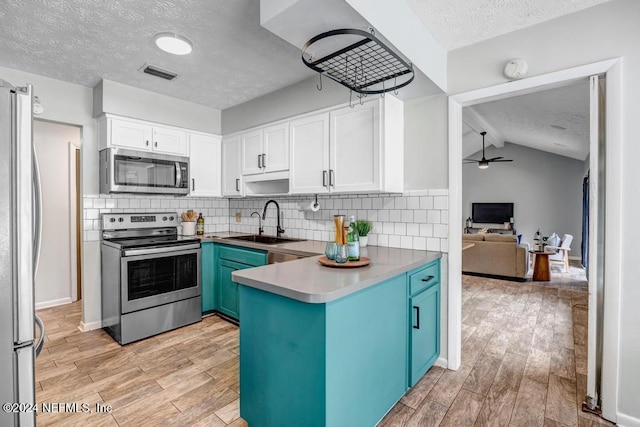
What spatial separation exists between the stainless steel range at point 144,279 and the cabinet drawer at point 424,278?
225 cm

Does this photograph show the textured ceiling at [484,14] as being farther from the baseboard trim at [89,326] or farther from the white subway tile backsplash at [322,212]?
the baseboard trim at [89,326]

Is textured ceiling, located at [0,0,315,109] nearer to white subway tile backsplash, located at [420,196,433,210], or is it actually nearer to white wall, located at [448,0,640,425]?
white subway tile backsplash, located at [420,196,433,210]

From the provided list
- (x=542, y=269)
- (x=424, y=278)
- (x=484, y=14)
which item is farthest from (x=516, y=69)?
(x=542, y=269)

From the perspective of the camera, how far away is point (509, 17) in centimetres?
197

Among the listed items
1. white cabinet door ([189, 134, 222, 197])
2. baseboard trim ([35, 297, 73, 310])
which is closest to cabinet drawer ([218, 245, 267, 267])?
white cabinet door ([189, 134, 222, 197])

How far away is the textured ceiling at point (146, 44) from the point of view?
1934mm

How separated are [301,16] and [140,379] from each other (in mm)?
2548

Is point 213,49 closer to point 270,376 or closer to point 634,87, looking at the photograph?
point 270,376

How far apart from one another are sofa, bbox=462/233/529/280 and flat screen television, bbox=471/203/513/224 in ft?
12.6

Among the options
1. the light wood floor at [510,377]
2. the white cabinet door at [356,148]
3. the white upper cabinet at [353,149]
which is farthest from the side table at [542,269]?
the white cabinet door at [356,148]

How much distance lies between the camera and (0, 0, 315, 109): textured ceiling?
1.93 m

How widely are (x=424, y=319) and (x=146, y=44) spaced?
2.82 metres

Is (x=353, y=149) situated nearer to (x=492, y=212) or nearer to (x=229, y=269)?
(x=229, y=269)

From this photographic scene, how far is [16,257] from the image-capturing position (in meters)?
1.17
